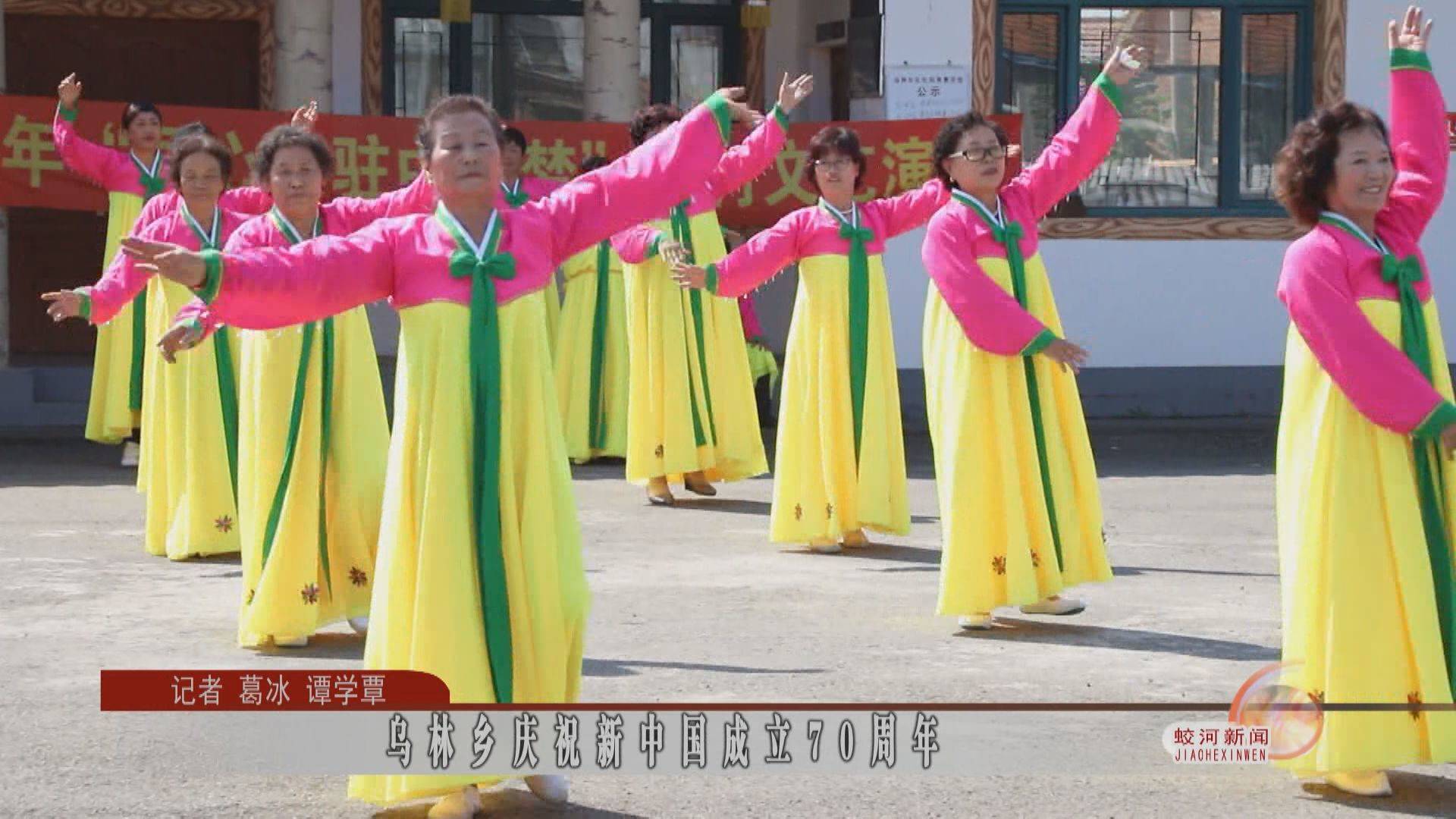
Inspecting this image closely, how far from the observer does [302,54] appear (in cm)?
1368

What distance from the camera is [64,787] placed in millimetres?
5277

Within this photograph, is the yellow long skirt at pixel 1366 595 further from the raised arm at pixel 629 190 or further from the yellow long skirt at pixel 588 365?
the yellow long skirt at pixel 588 365

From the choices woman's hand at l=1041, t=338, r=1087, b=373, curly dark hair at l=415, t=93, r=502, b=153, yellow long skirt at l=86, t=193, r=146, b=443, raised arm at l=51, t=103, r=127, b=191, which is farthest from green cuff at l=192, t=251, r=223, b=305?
raised arm at l=51, t=103, r=127, b=191

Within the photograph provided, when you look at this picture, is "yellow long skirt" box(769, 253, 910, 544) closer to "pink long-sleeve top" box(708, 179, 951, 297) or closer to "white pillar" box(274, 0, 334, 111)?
"pink long-sleeve top" box(708, 179, 951, 297)

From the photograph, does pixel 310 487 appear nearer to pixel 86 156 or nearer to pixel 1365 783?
pixel 1365 783

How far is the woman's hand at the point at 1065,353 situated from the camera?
671cm

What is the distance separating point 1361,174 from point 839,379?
404 centimetres

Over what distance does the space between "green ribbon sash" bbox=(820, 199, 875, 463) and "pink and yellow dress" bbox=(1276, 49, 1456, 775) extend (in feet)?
12.7

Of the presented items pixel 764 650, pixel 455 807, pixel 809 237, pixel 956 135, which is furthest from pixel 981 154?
pixel 455 807

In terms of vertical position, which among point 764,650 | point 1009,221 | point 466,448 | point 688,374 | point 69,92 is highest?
point 69,92

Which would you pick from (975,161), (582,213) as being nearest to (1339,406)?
(582,213)

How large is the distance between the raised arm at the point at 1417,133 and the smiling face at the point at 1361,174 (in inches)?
6.2

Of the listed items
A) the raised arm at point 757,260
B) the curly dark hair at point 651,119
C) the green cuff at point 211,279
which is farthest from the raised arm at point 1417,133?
the curly dark hair at point 651,119

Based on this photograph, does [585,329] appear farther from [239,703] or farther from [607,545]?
[239,703]
